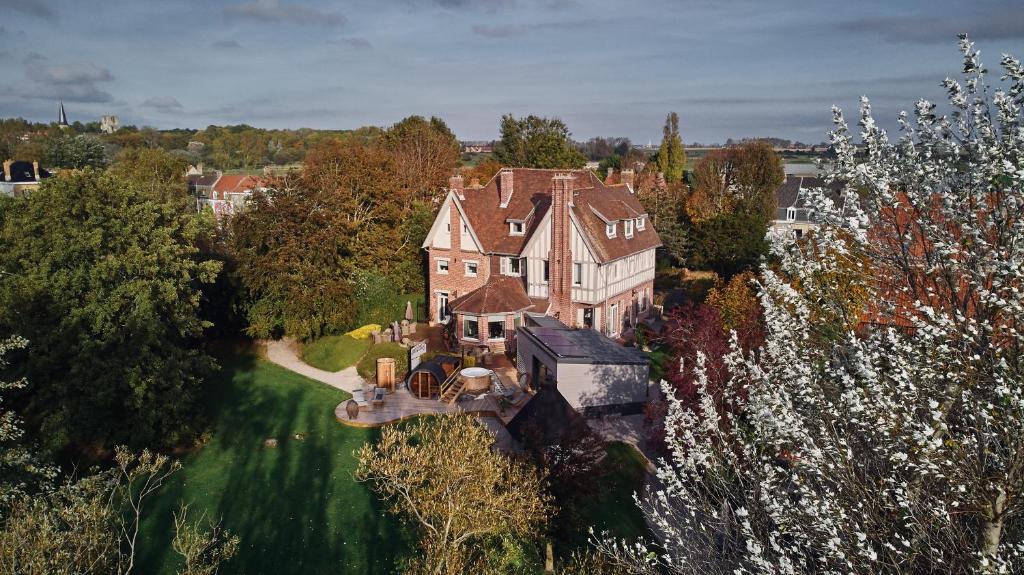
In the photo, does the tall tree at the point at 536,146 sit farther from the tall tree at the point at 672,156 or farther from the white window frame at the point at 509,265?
the white window frame at the point at 509,265

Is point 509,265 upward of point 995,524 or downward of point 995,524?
downward

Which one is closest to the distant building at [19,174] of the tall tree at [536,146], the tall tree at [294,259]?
the tall tree at [536,146]

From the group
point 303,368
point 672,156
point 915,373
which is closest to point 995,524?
point 915,373

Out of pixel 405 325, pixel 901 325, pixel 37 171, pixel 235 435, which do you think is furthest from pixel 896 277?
pixel 37 171

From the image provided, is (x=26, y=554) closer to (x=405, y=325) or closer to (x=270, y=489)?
(x=270, y=489)

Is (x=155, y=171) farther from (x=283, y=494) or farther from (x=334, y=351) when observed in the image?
(x=283, y=494)

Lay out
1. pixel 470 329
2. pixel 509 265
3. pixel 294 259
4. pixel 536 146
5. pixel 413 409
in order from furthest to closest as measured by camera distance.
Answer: pixel 536 146
pixel 509 265
pixel 470 329
pixel 294 259
pixel 413 409
